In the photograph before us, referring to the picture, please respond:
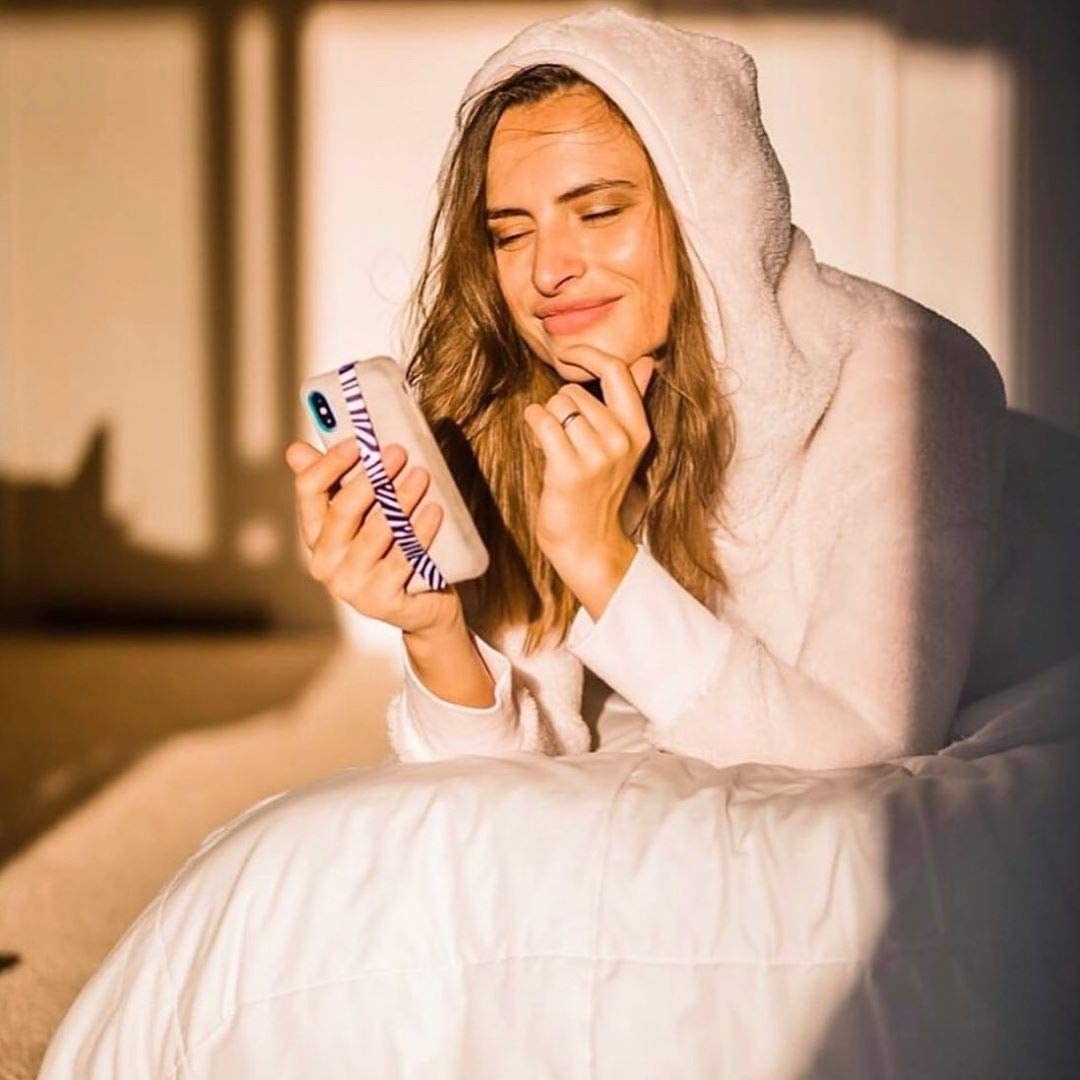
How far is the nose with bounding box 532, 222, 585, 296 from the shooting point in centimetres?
123

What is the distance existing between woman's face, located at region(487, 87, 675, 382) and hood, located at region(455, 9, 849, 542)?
3 centimetres

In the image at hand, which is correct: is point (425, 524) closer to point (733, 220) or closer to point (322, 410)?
point (322, 410)

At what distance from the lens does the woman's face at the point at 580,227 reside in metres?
1.24

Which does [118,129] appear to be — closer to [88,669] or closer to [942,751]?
[88,669]

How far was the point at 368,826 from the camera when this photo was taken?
1004 millimetres

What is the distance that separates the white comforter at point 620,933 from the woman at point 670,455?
103 millimetres

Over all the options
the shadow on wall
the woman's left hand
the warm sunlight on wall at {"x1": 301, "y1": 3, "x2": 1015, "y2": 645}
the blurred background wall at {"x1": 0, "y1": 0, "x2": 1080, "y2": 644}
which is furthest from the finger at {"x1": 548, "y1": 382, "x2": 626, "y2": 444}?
the shadow on wall

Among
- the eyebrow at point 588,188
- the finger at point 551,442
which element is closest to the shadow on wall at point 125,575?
the eyebrow at point 588,188

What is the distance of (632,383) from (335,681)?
2174mm

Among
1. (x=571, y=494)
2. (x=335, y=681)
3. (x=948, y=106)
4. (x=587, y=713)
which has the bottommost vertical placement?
(x=335, y=681)

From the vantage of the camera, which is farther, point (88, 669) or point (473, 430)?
point (88, 669)

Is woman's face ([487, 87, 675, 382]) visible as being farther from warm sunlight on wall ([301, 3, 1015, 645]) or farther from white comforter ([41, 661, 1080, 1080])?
warm sunlight on wall ([301, 3, 1015, 645])

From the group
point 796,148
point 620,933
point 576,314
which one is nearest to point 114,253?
point 796,148

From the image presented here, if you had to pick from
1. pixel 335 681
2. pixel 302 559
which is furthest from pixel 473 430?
pixel 302 559
